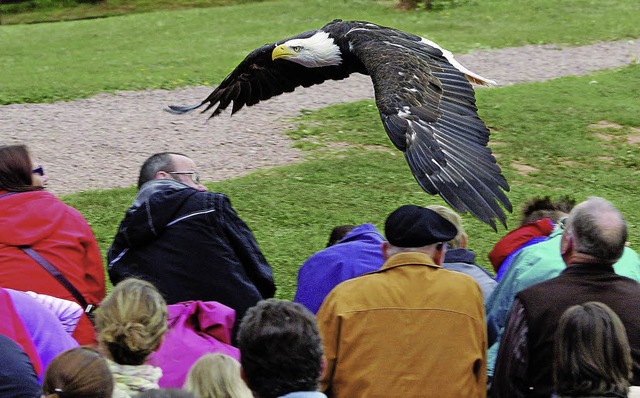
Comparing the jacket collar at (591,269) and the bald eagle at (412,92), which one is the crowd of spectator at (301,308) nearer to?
the jacket collar at (591,269)

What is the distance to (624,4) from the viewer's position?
19.3 m

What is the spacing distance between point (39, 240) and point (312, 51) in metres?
3.79

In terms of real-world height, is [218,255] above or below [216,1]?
above

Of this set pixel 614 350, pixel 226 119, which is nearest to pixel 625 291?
pixel 614 350

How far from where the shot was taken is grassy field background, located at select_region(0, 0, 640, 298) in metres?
8.56

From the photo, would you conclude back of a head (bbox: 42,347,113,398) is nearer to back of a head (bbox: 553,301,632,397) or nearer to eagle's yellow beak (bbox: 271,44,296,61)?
back of a head (bbox: 553,301,632,397)

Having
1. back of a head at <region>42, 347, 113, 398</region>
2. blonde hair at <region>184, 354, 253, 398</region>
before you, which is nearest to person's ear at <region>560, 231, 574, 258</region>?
blonde hair at <region>184, 354, 253, 398</region>

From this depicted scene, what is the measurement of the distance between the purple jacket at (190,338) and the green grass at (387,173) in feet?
8.61

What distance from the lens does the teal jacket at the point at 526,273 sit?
429cm

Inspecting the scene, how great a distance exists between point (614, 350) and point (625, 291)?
56 cm

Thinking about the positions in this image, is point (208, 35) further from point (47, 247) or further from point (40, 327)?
point (40, 327)

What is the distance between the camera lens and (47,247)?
15.3ft

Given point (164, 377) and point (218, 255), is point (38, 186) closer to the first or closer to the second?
point (218, 255)

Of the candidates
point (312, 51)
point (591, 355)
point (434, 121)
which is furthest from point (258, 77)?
point (591, 355)
